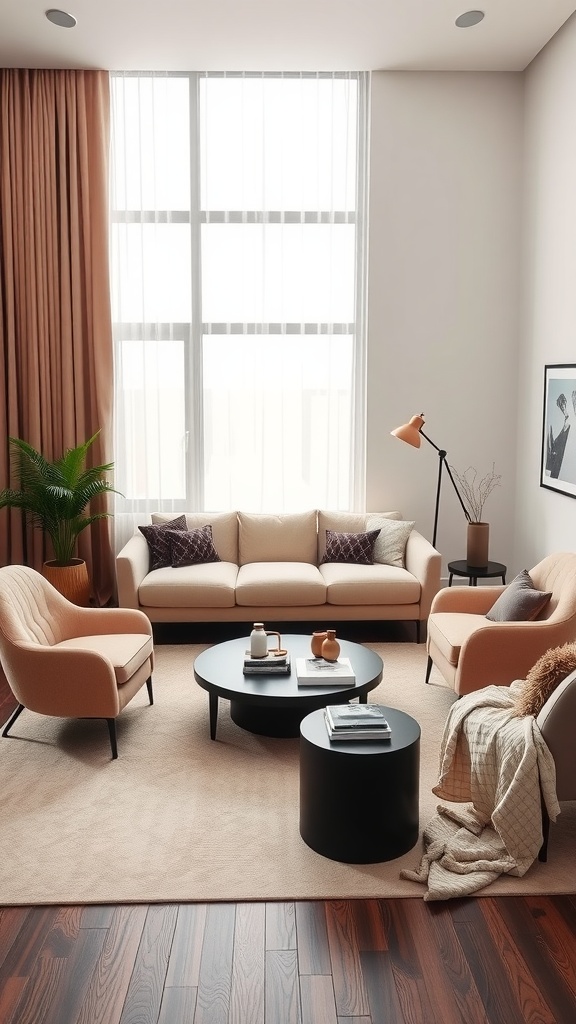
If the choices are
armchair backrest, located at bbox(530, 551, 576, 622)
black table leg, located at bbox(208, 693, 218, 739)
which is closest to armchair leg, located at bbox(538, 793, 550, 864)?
armchair backrest, located at bbox(530, 551, 576, 622)

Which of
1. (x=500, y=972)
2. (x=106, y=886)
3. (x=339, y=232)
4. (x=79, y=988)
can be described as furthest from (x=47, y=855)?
(x=339, y=232)

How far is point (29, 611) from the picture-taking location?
4.08 meters

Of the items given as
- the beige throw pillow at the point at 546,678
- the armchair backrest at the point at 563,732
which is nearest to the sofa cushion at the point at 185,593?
the beige throw pillow at the point at 546,678

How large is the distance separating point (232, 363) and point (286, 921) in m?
4.26

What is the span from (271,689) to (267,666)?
22 cm

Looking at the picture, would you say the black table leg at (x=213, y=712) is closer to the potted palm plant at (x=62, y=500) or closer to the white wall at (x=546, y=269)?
the potted palm plant at (x=62, y=500)

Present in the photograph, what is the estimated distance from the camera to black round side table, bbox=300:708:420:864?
2.93m

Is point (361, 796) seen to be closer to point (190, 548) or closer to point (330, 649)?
point (330, 649)

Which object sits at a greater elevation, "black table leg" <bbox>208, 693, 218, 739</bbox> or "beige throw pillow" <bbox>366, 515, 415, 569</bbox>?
"beige throw pillow" <bbox>366, 515, 415, 569</bbox>

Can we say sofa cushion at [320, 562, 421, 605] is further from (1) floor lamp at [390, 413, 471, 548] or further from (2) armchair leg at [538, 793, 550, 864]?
(2) armchair leg at [538, 793, 550, 864]

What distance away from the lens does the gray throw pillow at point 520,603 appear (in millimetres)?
4215

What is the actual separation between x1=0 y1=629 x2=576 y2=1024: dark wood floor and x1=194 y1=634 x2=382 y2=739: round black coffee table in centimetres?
108

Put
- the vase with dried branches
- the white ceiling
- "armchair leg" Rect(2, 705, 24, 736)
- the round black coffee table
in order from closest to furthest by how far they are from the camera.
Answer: the round black coffee table, "armchair leg" Rect(2, 705, 24, 736), the white ceiling, the vase with dried branches

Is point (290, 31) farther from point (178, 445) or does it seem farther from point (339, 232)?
point (178, 445)
